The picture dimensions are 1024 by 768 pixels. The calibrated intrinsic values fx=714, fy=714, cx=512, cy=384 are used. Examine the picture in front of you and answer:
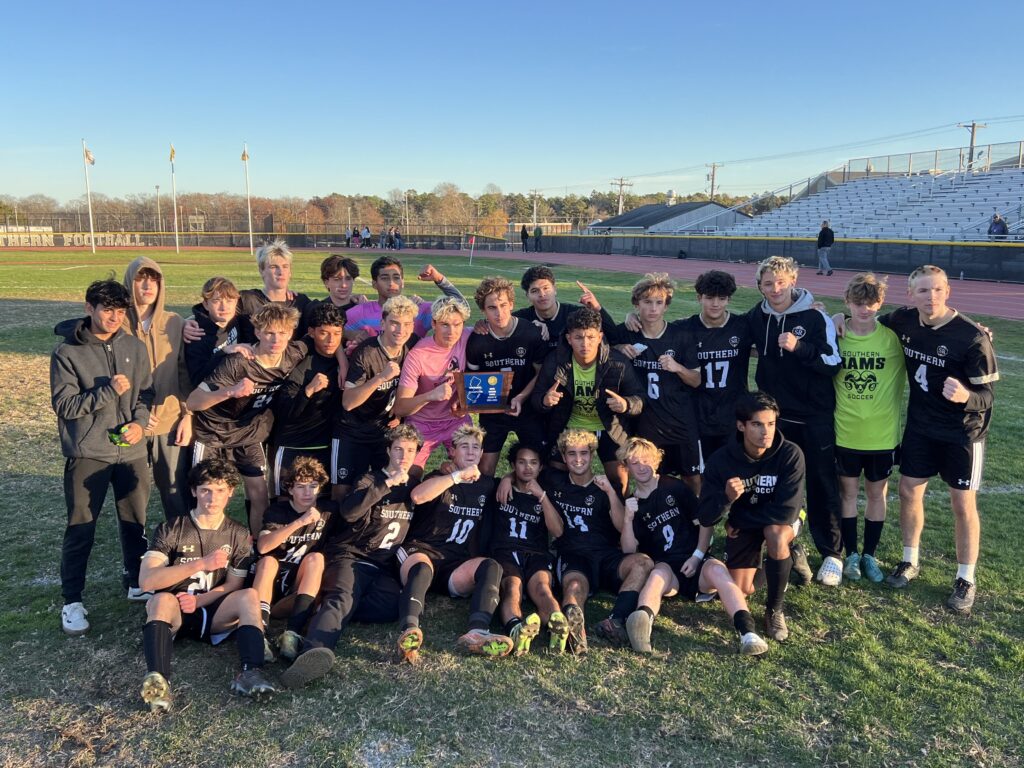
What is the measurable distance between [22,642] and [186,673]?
107 cm

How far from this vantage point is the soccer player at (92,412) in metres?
4.17

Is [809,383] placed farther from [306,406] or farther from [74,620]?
[74,620]

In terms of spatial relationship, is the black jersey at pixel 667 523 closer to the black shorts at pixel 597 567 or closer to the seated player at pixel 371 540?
the black shorts at pixel 597 567

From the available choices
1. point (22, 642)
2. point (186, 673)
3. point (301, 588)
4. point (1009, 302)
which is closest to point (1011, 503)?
point (301, 588)

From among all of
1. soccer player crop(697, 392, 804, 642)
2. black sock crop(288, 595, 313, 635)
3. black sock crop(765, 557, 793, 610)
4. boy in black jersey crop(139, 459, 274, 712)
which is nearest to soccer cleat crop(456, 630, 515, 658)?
black sock crop(288, 595, 313, 635)

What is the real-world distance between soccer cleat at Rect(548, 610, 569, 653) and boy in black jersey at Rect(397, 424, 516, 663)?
1.28 ft

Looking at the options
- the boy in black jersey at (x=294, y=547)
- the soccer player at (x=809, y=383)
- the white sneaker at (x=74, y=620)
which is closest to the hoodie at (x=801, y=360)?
the soccer player at (x=809, y=383)

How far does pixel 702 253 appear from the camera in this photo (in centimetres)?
3891

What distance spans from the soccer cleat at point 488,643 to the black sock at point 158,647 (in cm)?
151

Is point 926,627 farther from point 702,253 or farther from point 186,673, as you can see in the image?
point 702,253

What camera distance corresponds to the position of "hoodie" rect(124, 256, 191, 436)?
4598 millimetres

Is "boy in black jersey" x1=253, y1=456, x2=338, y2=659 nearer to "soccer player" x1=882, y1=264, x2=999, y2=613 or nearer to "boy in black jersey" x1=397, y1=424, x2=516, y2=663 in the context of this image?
"boy in black jersey" x1=397, y1=424, x2=516, y2=663

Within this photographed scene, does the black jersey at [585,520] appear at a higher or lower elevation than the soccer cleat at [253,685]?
higher

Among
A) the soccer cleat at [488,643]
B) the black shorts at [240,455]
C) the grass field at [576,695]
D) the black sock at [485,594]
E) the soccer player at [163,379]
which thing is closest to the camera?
the grass field at [576,695]
